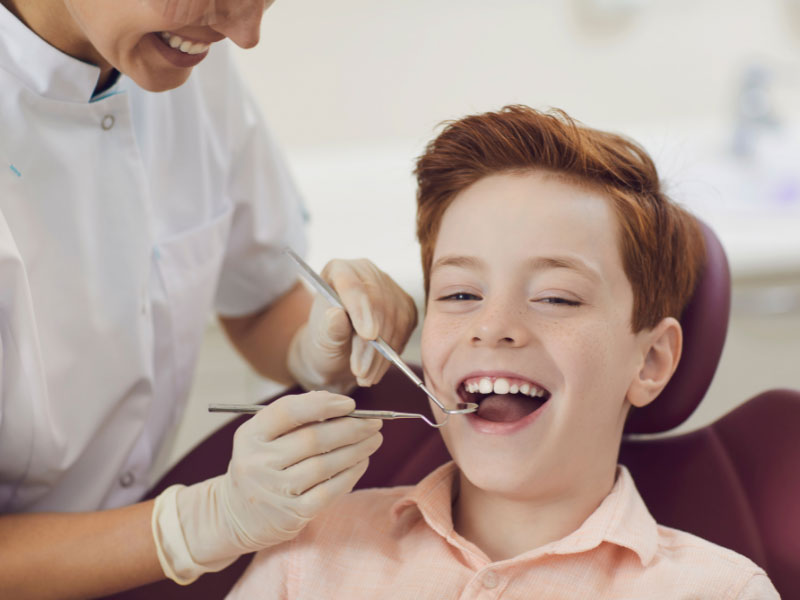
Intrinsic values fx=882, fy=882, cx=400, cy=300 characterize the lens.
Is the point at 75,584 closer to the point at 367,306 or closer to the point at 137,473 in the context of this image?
the point at 137,473

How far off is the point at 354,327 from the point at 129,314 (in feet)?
1.11

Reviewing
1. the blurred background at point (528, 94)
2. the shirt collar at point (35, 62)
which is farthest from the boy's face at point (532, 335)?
the blurred background at point (528, 94)

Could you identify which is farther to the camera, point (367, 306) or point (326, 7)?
point (326, 7)

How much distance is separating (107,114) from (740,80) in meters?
2.06

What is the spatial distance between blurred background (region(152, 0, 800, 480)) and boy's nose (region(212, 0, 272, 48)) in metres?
1.23

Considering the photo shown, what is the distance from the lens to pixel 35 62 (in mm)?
1111

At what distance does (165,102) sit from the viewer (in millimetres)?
1385

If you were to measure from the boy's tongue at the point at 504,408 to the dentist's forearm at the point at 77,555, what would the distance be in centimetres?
47

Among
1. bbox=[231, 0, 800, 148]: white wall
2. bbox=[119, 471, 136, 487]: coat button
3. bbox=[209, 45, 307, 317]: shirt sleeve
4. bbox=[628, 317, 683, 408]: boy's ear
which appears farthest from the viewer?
bbox=[231, 0, 800, 148]: white wall

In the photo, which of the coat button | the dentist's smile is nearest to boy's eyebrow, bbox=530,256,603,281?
the dentist's smile

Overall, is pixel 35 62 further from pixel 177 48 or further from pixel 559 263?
pixel 559 263

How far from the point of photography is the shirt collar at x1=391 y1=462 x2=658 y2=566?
3.58 ft

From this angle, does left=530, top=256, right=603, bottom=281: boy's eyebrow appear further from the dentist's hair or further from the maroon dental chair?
the maroon dental chair

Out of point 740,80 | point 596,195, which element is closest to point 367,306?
point 596,195
